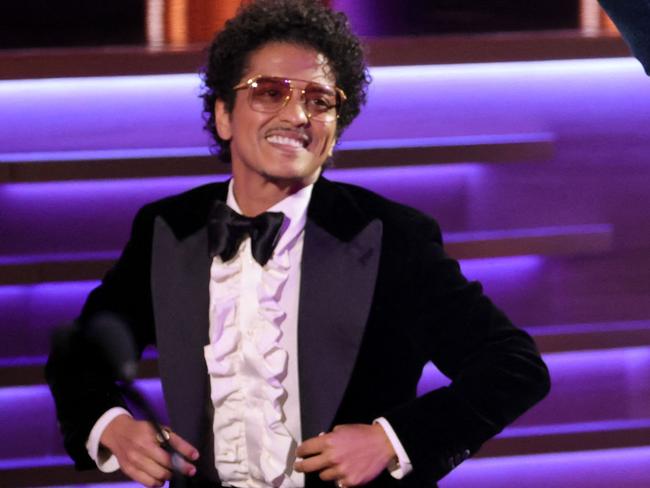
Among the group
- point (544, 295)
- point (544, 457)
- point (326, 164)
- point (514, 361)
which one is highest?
point (326, 164)

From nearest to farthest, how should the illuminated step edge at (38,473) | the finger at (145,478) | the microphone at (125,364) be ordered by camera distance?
the microphone at (125,364) < the finger at (145,478) < the illuminated step edge at (38,473)

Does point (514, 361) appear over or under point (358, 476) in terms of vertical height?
over

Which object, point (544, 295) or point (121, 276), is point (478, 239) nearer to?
point (544, 295)

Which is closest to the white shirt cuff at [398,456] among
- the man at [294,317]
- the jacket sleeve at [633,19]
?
the man at [294,317]

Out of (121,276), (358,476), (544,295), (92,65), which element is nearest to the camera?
(358,476)

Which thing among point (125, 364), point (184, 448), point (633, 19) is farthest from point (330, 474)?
point (633, 19)

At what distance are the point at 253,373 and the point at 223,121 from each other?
445mm

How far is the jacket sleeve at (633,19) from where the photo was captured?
949 mm

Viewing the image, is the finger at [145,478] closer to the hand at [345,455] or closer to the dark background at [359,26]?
the hand at [345,455]

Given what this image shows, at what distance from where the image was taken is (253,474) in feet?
5.73

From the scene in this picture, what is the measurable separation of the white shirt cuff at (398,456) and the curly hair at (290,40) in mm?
519

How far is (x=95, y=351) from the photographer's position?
181 centimetres

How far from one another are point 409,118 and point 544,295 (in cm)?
55

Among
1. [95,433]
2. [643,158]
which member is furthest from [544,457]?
[95,433]
